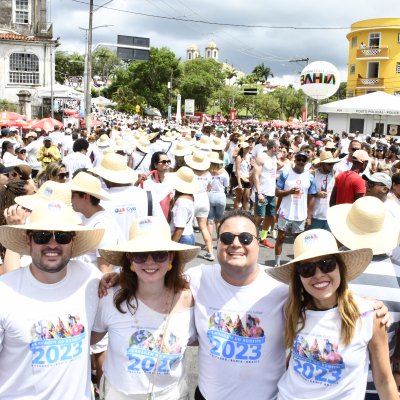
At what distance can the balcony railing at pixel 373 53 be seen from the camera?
53.6 metres

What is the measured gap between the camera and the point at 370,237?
9.46 ft

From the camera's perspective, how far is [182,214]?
5746 millimetres

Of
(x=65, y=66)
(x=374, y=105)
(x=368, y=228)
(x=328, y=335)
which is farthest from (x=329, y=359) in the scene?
(x=65, y=66)

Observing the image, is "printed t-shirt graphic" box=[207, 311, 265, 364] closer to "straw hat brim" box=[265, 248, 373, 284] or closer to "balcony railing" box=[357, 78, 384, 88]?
"straw hat brim" box=[265, 248, 373, 284]

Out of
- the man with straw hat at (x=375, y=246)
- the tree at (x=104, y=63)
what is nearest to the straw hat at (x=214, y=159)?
the man with straw hat at (x=375, y=246)

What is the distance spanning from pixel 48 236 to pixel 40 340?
505 millimetres

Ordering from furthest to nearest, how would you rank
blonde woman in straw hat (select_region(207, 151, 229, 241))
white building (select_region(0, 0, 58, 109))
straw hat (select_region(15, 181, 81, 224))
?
white building (select_region(0, 0, 58, 109)) < blonde woman in straw hat (select_region(207, 151, 229, 241)) < straw hat (select_region(15, 181, 81, 224))

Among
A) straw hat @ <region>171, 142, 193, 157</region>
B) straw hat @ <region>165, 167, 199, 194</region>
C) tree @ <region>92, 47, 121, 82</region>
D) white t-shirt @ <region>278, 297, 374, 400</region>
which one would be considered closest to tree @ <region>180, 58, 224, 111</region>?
tree @ <region>92, 47, 121, 82</region>

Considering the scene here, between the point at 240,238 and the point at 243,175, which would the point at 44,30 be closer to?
the point at 243,175

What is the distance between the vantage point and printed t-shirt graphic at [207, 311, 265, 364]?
243 centimetres

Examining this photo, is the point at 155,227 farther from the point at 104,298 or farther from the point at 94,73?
the point at 94,73

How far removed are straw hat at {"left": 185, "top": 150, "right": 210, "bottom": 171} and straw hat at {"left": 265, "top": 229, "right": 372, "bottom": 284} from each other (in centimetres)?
491

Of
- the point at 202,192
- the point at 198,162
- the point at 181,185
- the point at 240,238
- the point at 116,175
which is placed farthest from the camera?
the point at 198,162

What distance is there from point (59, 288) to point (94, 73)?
11770 cm
